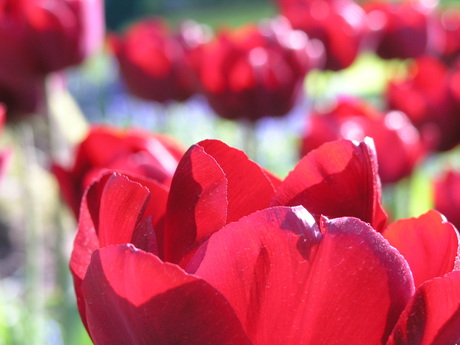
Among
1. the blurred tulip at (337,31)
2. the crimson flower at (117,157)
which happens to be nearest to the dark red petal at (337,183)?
the crimson flower at (117,157)

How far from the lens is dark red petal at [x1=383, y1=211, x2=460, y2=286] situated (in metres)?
0.26

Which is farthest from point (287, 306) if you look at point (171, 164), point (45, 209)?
point (45, 209)

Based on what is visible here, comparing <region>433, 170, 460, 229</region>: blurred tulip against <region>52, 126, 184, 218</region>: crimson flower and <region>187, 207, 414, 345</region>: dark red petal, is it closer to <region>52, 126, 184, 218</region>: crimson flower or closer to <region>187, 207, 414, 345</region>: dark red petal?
<region>52, 126, 184, 218</region>: crimson flower

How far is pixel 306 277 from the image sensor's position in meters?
0.23

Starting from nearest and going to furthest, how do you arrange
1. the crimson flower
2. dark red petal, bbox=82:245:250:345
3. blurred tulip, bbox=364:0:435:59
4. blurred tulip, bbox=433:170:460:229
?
1. dark red petal, bbox=82:245:250:345
2. the crimson flower
3. blurred tulip, bbox=433:170:460:229
4. blurred tulip, bbox=364:0:435:59

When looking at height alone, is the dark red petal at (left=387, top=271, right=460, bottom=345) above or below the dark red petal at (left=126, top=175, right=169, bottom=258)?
below

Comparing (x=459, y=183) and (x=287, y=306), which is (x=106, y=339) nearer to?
(x=287, y=306)

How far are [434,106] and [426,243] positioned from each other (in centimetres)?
63

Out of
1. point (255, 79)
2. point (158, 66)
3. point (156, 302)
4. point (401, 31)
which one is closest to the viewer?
point (156, 302)

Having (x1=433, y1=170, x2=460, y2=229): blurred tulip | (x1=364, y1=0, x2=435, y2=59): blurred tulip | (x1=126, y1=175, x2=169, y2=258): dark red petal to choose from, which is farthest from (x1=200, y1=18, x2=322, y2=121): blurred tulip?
(x1=126, y1=175, x2=169, y2=258): dark red petal

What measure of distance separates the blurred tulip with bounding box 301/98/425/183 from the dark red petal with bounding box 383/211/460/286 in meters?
0.44

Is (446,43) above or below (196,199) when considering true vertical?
below

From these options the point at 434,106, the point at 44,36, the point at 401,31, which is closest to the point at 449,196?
the point at 434,106

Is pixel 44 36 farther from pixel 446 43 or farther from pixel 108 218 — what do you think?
pixel 446 43
